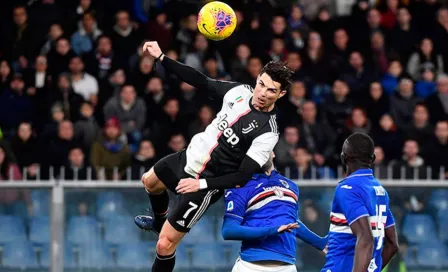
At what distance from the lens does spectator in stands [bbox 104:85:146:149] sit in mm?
15430

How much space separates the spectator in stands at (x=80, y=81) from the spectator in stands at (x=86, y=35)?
61 centimetres

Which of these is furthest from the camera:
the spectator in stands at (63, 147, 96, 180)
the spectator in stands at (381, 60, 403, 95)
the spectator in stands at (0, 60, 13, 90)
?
the spectator in stands at (381, 60, 403, 95)

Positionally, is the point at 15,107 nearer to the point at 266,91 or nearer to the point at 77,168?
the point at 77,168

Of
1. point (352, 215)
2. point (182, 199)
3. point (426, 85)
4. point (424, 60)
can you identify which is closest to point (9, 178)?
point (182, 199)

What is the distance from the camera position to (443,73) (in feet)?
59.2

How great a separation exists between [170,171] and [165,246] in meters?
0.61

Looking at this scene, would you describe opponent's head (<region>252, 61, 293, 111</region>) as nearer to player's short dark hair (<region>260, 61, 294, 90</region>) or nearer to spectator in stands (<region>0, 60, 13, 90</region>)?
player's short dark hair (<region>260, 61, 294, 90</region>)

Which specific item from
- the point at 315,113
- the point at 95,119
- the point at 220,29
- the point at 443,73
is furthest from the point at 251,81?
the point at 220,29

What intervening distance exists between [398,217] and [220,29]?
12.8ft

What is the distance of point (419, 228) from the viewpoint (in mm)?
12766

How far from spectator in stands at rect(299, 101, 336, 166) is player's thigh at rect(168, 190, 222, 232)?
531 centimetres

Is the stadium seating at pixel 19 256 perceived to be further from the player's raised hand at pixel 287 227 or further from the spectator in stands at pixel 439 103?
the spectator in stands at pixel 439 103

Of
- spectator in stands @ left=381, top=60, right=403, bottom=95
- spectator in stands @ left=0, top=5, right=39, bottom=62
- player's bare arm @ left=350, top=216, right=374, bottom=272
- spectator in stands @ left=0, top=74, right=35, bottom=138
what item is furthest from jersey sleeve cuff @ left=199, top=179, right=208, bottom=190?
spectator in stands @ left=381, top=60, right=403, bottom=95

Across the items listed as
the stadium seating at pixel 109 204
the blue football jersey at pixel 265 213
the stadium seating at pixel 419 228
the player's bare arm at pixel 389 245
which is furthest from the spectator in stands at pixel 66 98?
the player's bare arm at pixel 389 245
